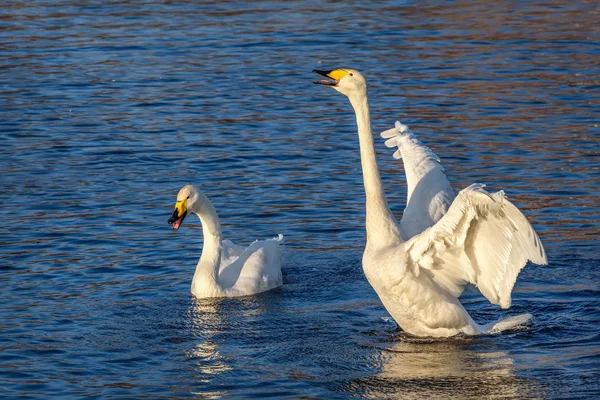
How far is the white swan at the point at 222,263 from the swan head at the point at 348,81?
2283mm

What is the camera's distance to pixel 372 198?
9.89 metres

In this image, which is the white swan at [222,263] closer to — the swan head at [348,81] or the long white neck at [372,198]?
the long white neck at [372,198]

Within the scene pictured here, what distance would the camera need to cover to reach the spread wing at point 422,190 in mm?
10781

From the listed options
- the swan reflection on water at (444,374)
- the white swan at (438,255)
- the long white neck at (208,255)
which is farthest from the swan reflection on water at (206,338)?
the white swan at (438,255)

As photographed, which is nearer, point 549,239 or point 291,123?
point 549,239

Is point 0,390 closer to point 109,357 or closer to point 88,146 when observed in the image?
point 109,357

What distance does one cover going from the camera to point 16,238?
1270 centimetres

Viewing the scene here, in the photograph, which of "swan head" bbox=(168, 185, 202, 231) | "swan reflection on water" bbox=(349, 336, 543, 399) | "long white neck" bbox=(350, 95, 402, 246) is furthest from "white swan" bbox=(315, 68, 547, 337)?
"swan head" bbox=(168, 185, 202, 231)

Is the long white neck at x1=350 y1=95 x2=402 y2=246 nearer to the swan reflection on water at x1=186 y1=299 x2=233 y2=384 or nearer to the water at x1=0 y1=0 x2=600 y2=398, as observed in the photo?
the water at x1=0 y1=0 x2=600 y2=398

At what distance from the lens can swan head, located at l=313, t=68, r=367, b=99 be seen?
9.92 meters

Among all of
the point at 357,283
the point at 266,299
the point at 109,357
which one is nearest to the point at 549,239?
the point at 357,283

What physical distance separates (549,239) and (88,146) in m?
6.45

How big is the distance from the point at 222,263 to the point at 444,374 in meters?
3.45

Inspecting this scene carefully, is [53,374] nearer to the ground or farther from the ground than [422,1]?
nearer to the ground
